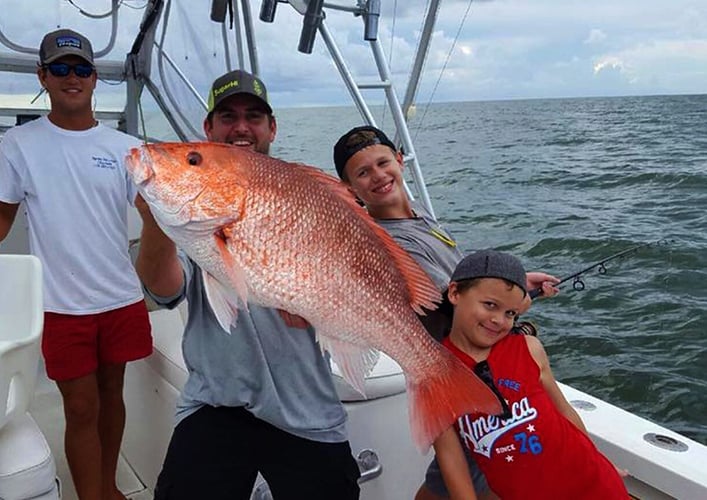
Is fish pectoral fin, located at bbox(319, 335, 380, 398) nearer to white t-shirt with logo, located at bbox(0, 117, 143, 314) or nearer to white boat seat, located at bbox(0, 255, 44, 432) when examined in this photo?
white boat seat, located at bbox(0, 255, 44, 432)

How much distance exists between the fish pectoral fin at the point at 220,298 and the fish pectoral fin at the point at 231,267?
8 cm

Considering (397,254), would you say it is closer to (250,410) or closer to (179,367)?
(250,410)

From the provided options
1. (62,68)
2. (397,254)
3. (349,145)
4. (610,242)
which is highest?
(62,68)

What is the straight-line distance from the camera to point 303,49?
11.0 ft

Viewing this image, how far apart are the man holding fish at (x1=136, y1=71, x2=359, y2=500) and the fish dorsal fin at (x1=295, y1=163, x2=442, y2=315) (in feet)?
1.64

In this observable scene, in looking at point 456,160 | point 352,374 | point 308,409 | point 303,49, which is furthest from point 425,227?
point 456,160

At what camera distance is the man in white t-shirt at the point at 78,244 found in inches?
104

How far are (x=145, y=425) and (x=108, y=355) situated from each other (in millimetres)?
542

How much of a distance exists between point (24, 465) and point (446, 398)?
3.72 ft

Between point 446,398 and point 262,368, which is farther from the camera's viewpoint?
point 262,368

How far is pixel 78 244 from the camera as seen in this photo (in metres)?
2.72

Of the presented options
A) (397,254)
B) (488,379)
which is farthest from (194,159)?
(488,379)

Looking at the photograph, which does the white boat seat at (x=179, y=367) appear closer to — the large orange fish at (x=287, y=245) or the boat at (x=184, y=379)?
the boat at (x=184, y=379)

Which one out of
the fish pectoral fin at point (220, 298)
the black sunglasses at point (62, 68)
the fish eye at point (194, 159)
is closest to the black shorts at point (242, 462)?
the fish pectoral fin at point (220, 298)
